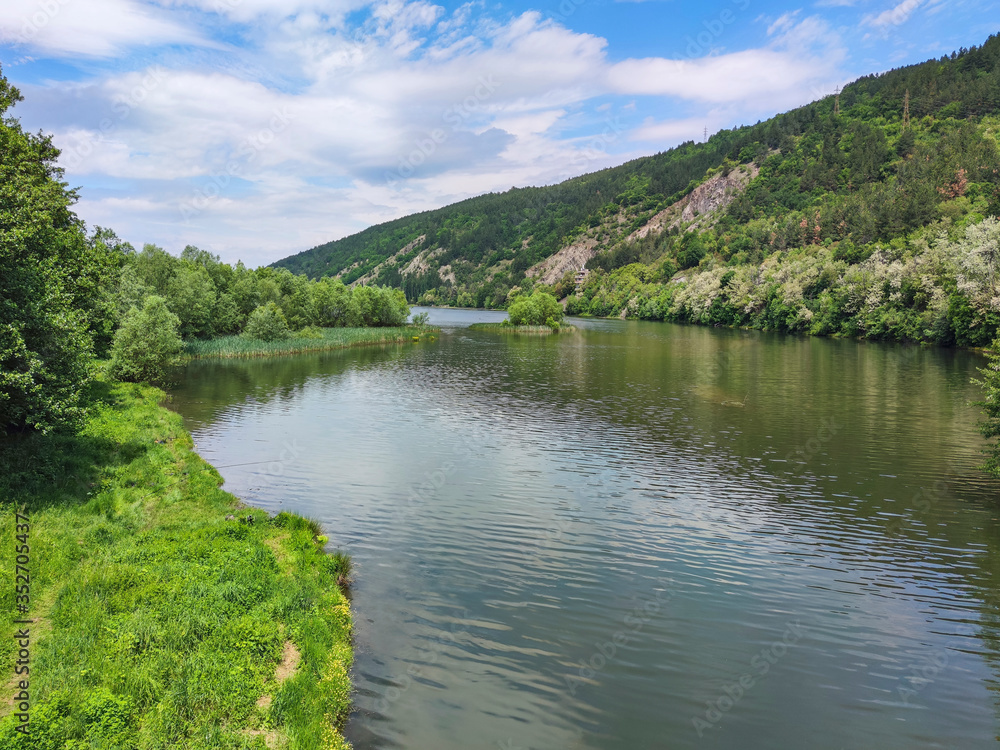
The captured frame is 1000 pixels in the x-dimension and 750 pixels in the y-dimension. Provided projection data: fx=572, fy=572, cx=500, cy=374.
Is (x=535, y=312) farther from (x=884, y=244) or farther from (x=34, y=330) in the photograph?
(x=34, y=330)

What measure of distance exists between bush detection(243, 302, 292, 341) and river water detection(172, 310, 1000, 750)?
3984 cm

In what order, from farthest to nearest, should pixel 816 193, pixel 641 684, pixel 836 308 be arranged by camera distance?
pixel 816 193 < pixel 836 308 < pixel 641 684

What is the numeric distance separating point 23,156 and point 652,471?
107 feet

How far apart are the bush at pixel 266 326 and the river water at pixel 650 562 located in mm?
39845

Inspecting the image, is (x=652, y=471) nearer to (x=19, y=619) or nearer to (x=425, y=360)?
(x=19, y=619)

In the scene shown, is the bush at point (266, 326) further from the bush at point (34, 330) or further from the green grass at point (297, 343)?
the bush at point (34, 330)

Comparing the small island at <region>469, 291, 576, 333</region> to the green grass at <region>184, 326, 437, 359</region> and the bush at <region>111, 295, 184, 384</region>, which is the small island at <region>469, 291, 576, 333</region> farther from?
the bush at <region>111, 295, 184, 384</region>

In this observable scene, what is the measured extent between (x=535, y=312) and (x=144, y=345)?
88043mm

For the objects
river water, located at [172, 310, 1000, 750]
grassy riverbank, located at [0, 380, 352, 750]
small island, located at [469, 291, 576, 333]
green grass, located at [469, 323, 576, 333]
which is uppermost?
small island, located at [469, 291, 576, 333]

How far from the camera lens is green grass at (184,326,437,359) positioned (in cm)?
6838

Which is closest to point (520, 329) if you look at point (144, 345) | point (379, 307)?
point (379, 307)

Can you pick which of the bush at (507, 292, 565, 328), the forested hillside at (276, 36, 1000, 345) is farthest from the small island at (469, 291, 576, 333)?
the forested hillside at (276, 36, 1000, 345)

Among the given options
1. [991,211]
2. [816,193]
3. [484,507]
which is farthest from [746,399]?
[816,193]

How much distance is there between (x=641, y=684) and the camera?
1164cm
